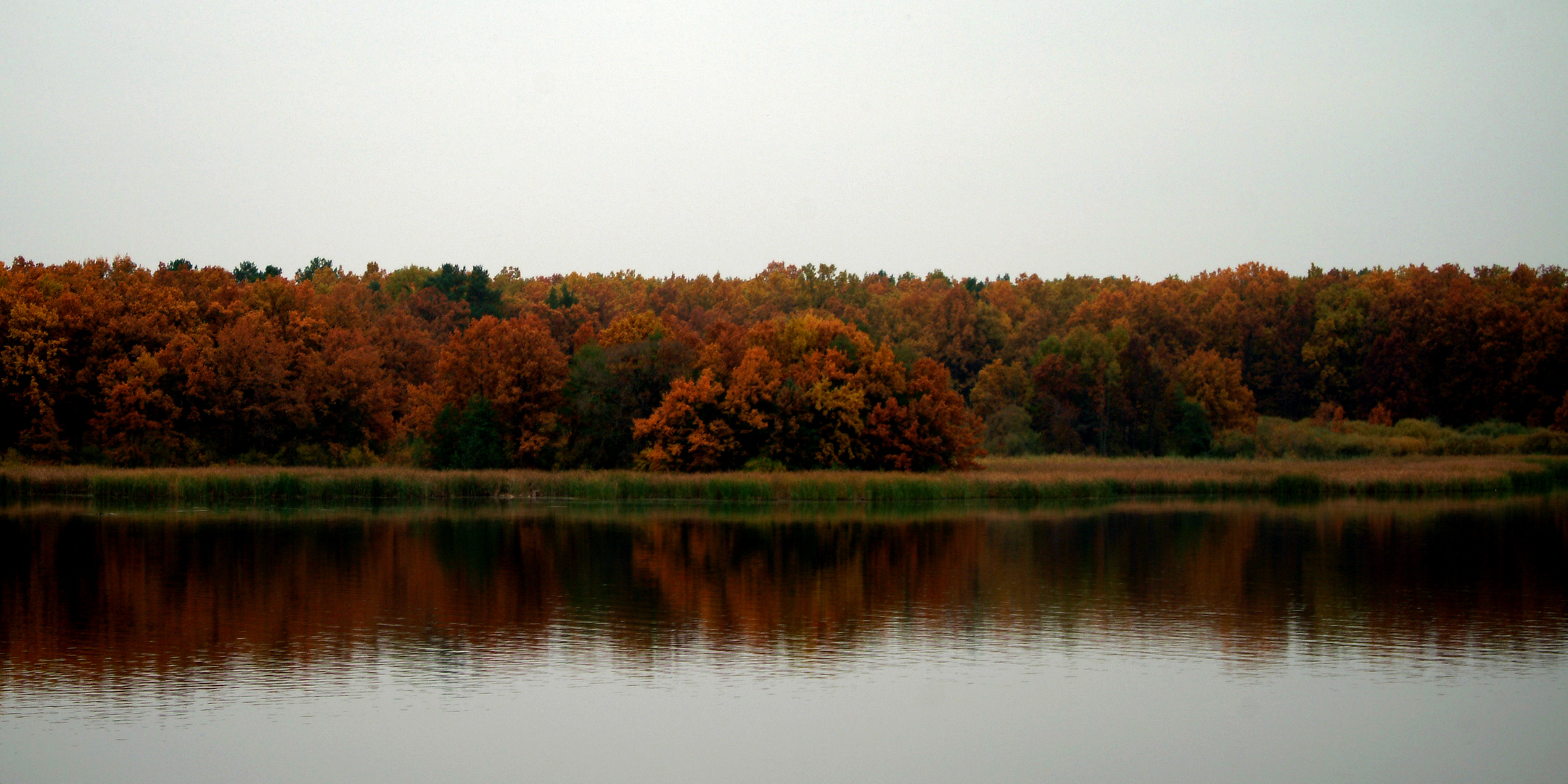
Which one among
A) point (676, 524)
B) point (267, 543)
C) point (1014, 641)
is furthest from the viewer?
point (676, 524)

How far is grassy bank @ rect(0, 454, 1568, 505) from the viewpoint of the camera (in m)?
51.1

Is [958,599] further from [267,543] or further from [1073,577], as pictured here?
[267,543]

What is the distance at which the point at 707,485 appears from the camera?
52844mm

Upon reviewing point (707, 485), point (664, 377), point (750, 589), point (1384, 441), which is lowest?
point (750, 589)

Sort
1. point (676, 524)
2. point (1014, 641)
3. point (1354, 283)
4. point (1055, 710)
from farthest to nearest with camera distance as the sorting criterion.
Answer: point (1354, 283) < point (676, 524) < point (1014, 641) < point (1055, 710)

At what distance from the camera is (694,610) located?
23.3m

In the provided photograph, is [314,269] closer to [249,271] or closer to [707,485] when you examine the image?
[249,271]

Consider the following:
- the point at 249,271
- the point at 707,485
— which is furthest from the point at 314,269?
the point at 707,485

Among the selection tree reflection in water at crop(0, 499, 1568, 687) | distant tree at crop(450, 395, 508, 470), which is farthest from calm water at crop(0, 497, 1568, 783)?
distant tree at crop(450, 395, 508, 470)

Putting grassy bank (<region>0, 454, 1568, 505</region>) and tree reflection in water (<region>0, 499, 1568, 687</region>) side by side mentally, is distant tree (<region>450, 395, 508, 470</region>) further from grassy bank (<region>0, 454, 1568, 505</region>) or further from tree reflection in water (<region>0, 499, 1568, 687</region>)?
tree reflection in water (<region>0, 499, 1568, 687</region>)

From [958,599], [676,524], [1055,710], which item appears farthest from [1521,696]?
[676,524]

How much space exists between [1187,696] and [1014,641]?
370cm

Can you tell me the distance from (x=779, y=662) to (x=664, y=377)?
136 ft

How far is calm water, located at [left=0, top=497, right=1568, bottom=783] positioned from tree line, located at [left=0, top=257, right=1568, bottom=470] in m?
24.3
